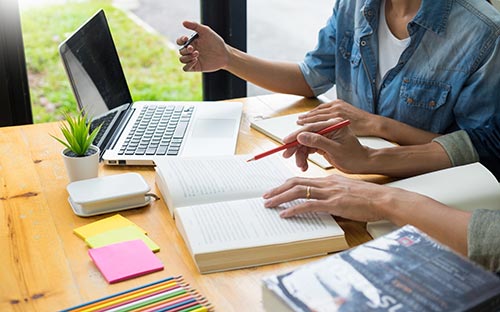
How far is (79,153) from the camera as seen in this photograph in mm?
1332

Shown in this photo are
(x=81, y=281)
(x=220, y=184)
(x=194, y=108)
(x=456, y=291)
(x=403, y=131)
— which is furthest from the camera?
(x=194, y=108)

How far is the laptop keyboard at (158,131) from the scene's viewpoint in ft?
4.87

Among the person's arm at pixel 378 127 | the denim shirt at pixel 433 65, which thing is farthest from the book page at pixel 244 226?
the denim shirt at pixel 433 65

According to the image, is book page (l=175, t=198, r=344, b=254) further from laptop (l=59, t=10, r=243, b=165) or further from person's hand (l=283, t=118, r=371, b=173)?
laptop (l=59, t=10, r=243, b=165)

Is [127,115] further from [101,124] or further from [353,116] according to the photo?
[353,116]

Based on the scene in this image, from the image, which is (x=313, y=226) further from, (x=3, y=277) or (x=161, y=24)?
(x=161, y=24)

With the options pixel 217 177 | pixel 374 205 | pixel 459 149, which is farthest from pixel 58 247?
pixel 459 149

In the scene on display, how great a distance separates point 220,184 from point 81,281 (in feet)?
1.13

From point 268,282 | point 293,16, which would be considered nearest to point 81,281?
point 268,282

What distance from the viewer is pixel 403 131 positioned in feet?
5.19

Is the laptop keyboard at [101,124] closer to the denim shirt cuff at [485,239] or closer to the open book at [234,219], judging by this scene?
the open book at [234,219]

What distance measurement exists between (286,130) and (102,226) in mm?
571

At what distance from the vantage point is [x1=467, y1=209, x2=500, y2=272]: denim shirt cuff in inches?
40.3

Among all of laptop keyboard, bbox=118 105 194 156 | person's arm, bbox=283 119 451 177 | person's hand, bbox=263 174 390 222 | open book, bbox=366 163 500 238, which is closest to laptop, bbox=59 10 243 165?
laptop keyboard, bbox=118 105 194 156
